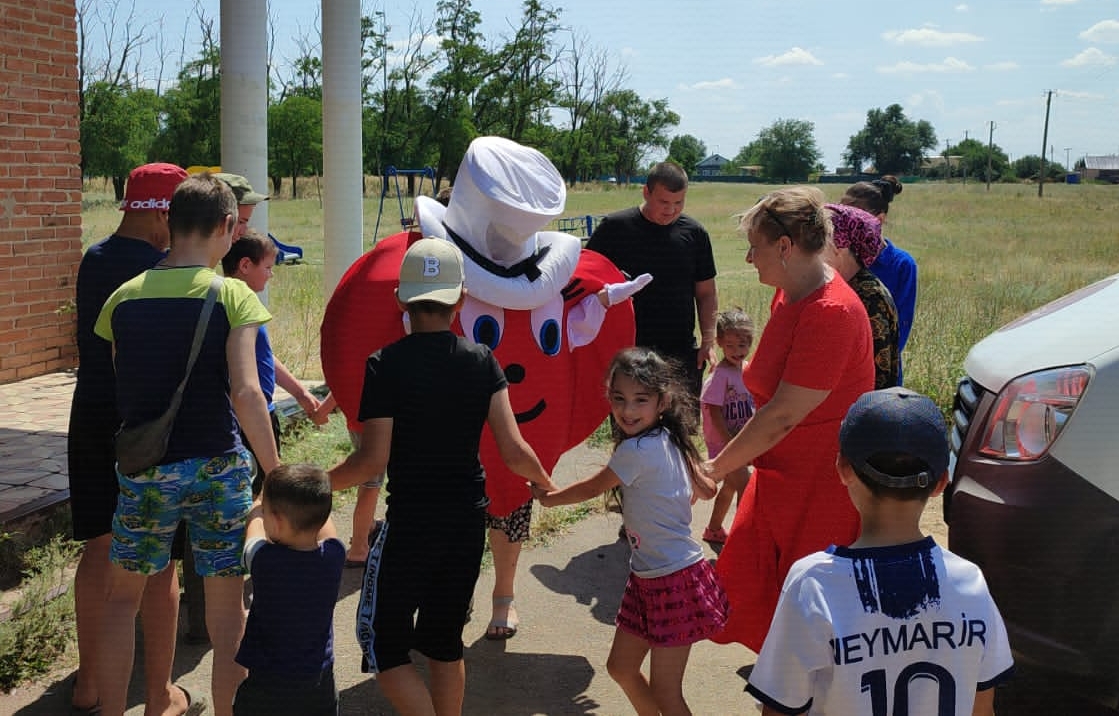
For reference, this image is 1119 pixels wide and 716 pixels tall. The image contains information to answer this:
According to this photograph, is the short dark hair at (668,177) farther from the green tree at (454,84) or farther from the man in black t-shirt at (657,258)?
the green tree at (454,84)

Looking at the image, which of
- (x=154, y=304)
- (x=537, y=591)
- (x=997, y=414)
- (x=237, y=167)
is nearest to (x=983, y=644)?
(x=997, y=414)

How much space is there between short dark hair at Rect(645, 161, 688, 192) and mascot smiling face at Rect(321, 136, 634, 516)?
105cm

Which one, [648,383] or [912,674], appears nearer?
[912,674]

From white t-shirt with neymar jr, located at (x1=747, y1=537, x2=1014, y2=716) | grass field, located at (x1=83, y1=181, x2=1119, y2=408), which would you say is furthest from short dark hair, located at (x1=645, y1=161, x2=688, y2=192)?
white t-shirt with neymar jr, located at (x1=747, y1=537, x2=1014, y2=716)

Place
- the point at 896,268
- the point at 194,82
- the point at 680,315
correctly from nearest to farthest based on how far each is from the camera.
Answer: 1. the point at 896,268
2. the point at 680,315
3. the point at 194,82

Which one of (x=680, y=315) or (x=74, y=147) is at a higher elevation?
(x=74, y=147)

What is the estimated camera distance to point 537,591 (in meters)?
5.12

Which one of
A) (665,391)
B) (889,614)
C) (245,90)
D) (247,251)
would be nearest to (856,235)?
(665,391)

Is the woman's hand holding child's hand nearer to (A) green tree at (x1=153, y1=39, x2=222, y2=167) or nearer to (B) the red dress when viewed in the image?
(B) the red dress

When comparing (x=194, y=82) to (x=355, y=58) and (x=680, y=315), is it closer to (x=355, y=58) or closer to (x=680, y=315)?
(x=355, y=58)

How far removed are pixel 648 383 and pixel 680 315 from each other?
7.92ft

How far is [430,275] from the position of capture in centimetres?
314

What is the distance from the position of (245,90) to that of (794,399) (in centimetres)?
547

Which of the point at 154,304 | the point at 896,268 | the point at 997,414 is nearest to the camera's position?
the point at 154,304
